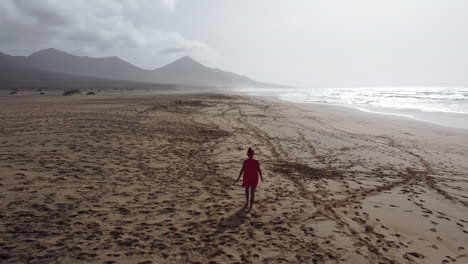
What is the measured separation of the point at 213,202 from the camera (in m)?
7.41

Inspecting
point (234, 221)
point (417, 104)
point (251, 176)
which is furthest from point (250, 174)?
point (417, 104)

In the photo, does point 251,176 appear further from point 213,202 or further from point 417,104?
point 417,104

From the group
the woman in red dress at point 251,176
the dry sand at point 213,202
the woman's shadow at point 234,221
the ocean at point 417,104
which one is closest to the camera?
the dry sand at point 213,202

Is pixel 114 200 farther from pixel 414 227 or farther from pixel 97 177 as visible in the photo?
pixel 414 227

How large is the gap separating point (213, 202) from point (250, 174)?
1.19 metres

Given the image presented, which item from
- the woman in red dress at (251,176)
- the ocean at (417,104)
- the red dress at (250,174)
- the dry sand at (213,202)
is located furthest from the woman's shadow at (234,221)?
the ocean at (417,104)

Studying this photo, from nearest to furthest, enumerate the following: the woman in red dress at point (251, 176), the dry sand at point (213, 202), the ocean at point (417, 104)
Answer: the dry sand at point (213, 202), the woman in red dress at point (251, 176), the ocean at point (417, 104)

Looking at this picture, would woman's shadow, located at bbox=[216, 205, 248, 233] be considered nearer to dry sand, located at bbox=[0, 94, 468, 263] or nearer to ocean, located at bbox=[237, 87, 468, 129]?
dry sand, located at bbox=[0, 94, 468, 263]

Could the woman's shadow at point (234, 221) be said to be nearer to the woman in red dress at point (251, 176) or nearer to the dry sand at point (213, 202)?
the dry sand at point (213, 202)

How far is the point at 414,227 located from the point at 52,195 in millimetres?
8400

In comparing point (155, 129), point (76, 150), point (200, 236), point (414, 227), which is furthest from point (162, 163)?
point (414, 227)

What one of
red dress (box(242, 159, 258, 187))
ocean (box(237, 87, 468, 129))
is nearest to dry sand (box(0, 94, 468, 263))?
red dress (box(242, 159, 258, 187))

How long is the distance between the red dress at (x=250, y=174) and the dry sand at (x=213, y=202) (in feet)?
2.11

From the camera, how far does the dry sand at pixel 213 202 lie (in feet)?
17.1
